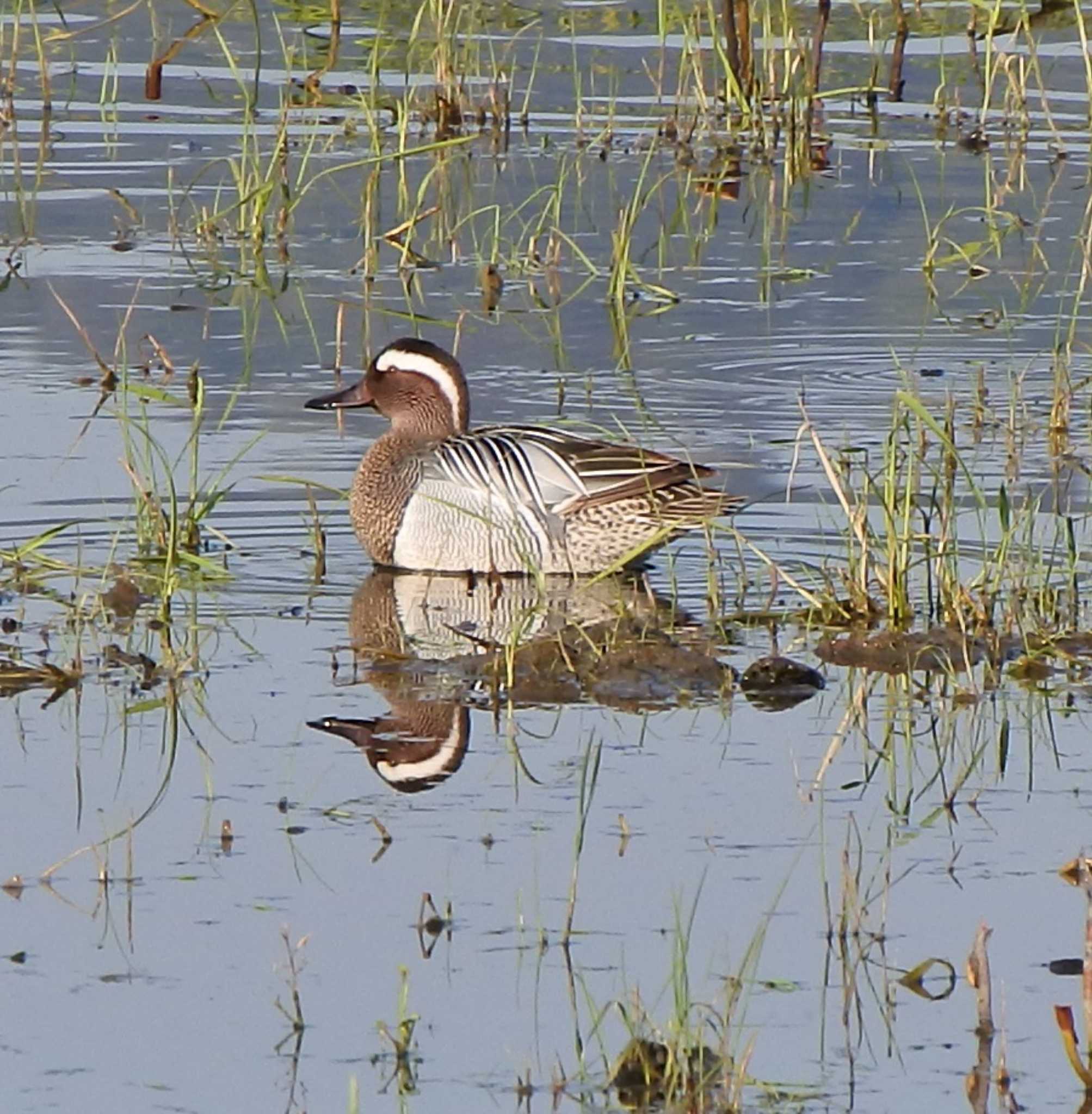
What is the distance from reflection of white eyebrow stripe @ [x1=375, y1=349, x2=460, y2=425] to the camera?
925 cm

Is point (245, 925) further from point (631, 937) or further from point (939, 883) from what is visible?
point (939, 883)

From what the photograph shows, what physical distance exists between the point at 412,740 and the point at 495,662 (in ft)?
1.92

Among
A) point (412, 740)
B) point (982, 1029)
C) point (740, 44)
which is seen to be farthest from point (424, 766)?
point (740, 44)

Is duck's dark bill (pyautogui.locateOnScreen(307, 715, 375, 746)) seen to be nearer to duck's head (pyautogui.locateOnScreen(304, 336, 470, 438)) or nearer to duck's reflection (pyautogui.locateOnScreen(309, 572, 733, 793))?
duck's reflection (pyautogui.locateOnScreen(309, 572, 733, 793))

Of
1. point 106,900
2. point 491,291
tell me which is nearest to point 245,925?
point 106,900

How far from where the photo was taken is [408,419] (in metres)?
9.35

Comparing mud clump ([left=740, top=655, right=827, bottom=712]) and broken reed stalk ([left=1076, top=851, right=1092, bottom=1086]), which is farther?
mud clump ([left=740, top=655, right=827, bottom=712])

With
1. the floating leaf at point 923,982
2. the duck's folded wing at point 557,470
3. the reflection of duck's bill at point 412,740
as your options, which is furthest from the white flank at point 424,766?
the duck's folded wing at point 557,470

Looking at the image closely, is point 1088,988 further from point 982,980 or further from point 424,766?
point 424,766

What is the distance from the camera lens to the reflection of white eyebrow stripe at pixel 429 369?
9.25 meters

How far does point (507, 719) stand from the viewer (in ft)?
22.7

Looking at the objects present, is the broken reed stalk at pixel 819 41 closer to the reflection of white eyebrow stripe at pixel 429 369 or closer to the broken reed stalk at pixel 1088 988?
the reflection of white eyebrow stripe at pixel 429 369

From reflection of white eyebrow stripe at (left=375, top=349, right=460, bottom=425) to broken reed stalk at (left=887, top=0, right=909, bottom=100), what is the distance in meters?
8.13

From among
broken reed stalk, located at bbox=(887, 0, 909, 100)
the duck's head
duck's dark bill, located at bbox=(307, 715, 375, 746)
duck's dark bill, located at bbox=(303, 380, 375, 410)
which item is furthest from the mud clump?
broken reed stalk, located at bbox=(887, 0, 909, 100)
